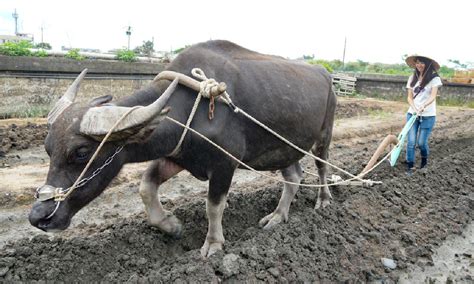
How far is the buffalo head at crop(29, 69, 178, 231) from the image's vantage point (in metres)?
3.18

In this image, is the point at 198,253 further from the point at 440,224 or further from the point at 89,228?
the point at 440,224

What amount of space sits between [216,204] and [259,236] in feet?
2.01

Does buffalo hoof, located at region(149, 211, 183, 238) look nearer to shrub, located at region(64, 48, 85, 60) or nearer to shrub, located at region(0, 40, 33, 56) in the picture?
shrub, located at region(0, 40, 33, 56)

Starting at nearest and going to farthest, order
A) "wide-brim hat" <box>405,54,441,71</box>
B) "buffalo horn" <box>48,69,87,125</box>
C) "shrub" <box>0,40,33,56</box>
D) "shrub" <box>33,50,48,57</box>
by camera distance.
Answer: "buffalo horn" <box>48,69,87,125</box> < "wide-brim hat" <box>405,54,441,71</box> < "shrub" <box>0,40,33,56</box> < "shrub" <box>33,50,48,57</box>

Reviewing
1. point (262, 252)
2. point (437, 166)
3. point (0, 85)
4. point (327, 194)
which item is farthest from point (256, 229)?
point (0, 85)

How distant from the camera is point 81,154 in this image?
324 cm

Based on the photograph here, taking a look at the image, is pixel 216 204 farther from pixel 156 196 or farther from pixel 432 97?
pixel 432 97

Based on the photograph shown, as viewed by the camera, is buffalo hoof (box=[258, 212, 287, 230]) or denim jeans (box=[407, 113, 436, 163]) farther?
denim jeans (box=[407, 113, 436, 163])

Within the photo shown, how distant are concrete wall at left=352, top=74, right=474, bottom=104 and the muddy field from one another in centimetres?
1476

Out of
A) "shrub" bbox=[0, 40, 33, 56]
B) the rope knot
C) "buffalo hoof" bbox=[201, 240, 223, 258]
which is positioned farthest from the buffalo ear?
"shrub" bbox=[0, 40, 33, 56]

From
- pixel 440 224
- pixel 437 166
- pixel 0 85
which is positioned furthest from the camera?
pixel 0 85

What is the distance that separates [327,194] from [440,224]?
1389 millimetres

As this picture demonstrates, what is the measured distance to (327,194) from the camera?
5859mm

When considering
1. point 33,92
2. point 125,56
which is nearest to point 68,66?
point 33,92
